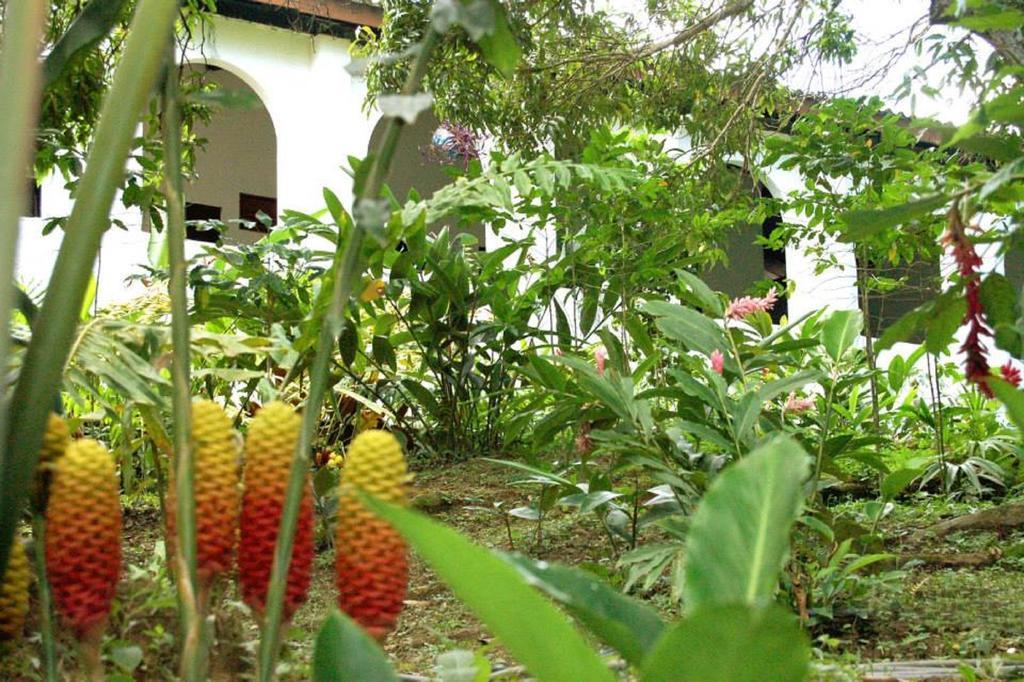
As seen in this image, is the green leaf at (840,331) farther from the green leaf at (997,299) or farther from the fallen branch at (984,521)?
the fallen branch at (984,521)

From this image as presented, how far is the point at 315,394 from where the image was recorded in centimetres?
61

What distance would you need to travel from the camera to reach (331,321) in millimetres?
606

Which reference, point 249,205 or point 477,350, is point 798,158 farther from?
point 249,205

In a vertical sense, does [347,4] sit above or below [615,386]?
above

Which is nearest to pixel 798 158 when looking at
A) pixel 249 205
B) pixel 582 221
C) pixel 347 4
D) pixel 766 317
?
pixel 582 221

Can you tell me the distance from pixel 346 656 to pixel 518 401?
3814 mm

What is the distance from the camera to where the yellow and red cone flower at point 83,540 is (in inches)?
22.8

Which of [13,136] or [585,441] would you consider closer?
[13,136]

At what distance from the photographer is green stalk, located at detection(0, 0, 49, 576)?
61 cm

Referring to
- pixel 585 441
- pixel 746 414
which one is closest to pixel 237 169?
pixel 585 441

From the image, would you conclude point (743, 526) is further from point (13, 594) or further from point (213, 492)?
point (13, 594)

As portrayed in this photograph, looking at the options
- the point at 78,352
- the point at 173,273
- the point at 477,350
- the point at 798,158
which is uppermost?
the point at 798,158

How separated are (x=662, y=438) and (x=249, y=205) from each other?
Result: 11351mm

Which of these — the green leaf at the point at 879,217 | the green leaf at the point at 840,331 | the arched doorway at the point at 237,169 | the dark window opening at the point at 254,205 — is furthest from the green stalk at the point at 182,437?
the dark window opening at the point at 254,205
